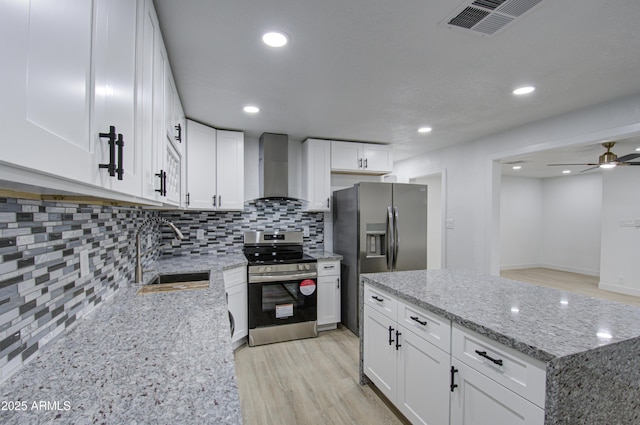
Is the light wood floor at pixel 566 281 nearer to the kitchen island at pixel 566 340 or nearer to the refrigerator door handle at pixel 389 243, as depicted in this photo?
the refrigerator door handle at pixel 389 243

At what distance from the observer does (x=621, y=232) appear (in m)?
5.19

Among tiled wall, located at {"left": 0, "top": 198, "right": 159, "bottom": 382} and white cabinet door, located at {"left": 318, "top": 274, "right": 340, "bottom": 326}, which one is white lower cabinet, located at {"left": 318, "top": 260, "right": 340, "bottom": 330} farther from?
tiled wall, located at {"left": 0, "top": 198, "right": 159, "bottom": 382}

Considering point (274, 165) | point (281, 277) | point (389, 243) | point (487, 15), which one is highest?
point (487, 15)

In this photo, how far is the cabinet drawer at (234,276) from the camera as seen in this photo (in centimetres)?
270

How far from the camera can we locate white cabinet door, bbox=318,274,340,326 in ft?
11.1

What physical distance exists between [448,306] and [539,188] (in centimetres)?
796

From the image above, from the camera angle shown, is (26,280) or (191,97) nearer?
(26,280)

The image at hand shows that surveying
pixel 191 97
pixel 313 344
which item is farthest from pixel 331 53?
pixel 313 344

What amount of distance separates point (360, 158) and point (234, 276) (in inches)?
86.0

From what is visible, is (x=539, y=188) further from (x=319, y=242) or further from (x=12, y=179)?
(x=12, y=179)

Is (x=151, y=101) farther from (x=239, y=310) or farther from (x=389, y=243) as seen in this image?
(x=389, y=243)

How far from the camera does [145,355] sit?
992 mm

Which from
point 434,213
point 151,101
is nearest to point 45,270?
point 151,101

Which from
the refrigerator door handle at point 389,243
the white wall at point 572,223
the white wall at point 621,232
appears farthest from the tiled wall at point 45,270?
the white wall at point 572,223
